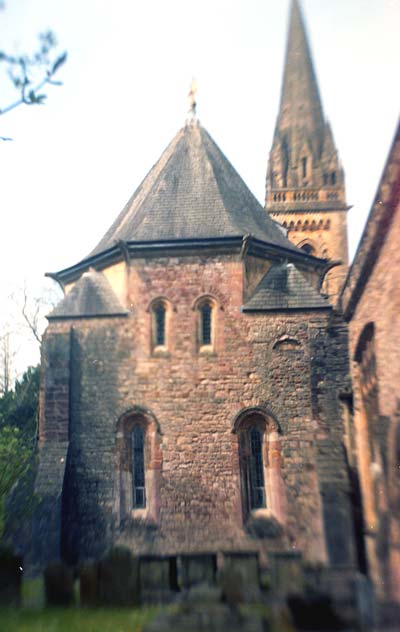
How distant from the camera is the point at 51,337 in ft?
41.5

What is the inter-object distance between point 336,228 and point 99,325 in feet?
72.5

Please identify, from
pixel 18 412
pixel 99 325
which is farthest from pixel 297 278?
pixel 18 412

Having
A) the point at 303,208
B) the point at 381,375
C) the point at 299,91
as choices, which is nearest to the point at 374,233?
the point at 381,375

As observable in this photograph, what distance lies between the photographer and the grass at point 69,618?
712 centimetres

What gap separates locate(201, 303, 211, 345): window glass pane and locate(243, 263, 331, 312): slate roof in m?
0.94

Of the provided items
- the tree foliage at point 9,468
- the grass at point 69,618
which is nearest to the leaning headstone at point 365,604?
the grass at point 69,618

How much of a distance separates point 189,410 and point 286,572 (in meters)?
5.86

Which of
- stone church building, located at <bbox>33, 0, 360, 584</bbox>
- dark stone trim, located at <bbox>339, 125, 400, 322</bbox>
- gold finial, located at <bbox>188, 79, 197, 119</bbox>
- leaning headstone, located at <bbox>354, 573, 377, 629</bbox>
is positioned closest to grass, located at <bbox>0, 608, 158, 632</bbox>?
leaning headstone, located at <bbox>354, 573, 377, 629</bbox>

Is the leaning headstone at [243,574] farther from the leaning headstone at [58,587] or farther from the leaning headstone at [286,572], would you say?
the leaning headstone at [58,587]

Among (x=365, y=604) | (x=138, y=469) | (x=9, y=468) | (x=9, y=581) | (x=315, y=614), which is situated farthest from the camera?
(x=138, y=469)

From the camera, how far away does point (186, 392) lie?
12.1 metres

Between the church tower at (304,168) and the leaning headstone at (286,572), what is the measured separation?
83.4ft

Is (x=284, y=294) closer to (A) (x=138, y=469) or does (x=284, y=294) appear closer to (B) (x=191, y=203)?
(B) (x=191, y=203)

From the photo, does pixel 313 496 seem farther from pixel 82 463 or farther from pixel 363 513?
pixel 82 463
